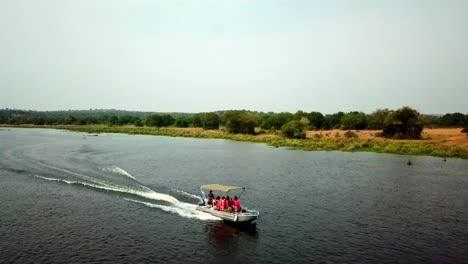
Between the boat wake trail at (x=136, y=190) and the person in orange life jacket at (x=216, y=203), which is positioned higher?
the person in orange life jacket at (x=216, y=203)

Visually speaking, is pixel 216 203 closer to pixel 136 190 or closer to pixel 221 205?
pixel 221 205

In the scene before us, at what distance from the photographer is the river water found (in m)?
31.2

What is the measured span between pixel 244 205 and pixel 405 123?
8529cm

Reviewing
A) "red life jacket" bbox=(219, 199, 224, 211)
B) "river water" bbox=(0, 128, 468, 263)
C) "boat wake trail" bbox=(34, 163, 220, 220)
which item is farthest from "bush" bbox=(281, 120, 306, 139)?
"red life jacket" bbox=(219, 199, 224, 211)

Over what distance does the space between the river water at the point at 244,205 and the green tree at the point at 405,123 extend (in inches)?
1599

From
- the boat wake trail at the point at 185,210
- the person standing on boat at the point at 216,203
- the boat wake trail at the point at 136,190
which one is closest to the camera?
the person standing on boat at the point at 216,203

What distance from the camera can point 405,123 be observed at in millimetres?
116125

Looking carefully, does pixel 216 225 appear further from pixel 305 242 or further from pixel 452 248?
pixel 452 248

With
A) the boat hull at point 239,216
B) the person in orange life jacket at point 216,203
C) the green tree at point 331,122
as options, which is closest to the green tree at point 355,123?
the green tree at point 331,122

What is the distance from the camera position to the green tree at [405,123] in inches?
4518

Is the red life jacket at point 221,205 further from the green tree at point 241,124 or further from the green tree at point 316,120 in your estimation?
the green tree at point 316,120

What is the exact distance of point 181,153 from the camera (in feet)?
316

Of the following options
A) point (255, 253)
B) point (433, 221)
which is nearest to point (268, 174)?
point (433, 221)

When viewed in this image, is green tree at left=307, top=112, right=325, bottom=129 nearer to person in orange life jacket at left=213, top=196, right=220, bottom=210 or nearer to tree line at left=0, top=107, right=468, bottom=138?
tree line at left=0, top=107, right=468, bottom=138
